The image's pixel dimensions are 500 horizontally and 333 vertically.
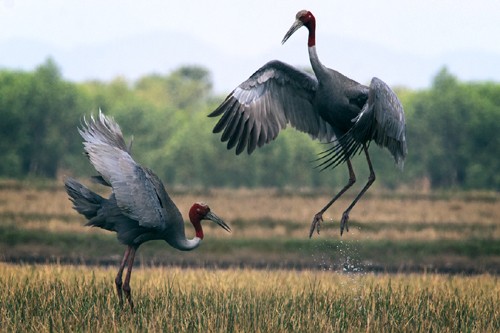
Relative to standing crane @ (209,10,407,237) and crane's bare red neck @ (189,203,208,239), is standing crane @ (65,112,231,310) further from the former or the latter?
standing crane @ (209,10,407,237)

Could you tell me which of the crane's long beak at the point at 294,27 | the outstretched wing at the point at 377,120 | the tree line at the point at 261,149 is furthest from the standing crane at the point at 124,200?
the tree line at the point at 261,149

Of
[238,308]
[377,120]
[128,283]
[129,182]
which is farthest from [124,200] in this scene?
[377,120]

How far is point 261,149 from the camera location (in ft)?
183

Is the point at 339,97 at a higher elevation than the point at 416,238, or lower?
higher

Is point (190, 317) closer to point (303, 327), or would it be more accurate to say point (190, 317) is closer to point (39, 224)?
point (303, 327)

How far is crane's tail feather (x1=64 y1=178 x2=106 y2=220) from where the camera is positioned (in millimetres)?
9453

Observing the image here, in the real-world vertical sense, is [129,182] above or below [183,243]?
above

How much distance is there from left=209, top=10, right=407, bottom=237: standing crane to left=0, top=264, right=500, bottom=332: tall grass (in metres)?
1.00

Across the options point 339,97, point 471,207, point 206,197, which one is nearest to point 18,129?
point 206,197

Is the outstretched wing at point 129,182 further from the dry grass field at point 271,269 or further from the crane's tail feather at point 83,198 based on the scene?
the dry grass field at point 271,269

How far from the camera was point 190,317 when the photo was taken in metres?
8.38

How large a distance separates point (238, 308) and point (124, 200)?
151 cm

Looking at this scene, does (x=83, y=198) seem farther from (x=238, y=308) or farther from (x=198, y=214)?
(x=238, y=308)

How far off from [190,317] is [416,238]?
13.1 metres
